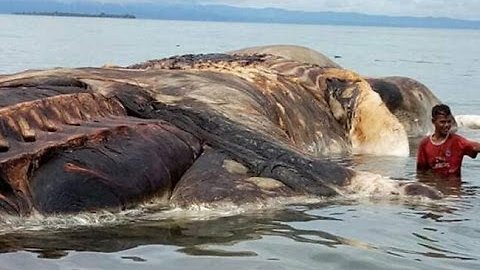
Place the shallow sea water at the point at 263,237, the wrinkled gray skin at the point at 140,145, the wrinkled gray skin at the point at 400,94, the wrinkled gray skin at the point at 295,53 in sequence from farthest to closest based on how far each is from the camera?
the wrinkled gray skin at the point at 400,94 → the wrinkled gray skin at the point at 295,53 → the wrinkled gray skin at the point at 140,145 → the shallow sea water at the point at 263,237

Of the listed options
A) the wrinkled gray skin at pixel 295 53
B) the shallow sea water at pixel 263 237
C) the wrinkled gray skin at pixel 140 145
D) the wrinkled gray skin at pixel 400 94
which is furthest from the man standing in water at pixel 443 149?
the wrinkled gray skin at pixel 295 53

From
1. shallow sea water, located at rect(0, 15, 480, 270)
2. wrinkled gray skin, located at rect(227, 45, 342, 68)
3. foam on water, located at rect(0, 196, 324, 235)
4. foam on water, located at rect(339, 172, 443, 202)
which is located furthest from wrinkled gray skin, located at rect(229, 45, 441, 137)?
foam on water, located at rect(0, 196, 324, 235)

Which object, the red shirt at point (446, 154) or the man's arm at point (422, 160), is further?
the man's arm at point (422, 160)

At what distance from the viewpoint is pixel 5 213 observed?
5777 millimetres

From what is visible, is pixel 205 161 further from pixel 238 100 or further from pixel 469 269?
pixel 469 269

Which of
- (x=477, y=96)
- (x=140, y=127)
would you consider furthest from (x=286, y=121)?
(x=477, y=96)

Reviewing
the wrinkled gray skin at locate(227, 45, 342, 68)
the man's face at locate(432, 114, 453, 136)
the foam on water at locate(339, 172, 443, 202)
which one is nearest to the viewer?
the foam on water at locate(339, 172, 443, 202)

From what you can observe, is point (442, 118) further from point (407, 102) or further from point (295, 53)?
point (295, 53)

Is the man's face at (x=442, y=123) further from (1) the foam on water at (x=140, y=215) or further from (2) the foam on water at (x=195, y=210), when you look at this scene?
(1) the foam on water at (x=140, y=215)

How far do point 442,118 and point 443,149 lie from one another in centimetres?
34

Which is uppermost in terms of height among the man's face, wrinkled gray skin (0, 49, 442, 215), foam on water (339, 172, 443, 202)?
wrinkled gray skin (0, 49, 442, 215)

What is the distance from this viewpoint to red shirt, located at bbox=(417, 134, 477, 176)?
9719 millimetres

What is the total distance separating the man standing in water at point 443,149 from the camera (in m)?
9.73

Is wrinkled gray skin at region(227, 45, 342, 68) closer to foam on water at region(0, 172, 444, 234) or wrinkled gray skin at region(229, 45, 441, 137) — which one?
wrinkled gray skin at region(229, 45, 441, 137)
